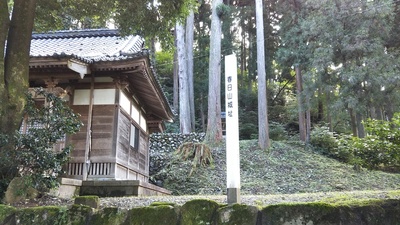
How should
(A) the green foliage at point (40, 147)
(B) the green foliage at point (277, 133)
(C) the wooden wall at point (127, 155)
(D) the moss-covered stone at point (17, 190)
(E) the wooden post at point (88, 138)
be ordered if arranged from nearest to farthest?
(D) the moss-covered stone at point (17, 190)
(A) the green foliage at point (40, 147)
(E) the wooden post at point (88, 138)
(C) the wooden wall at point (127, 155)
(B) the green foliage at point (277, 133)

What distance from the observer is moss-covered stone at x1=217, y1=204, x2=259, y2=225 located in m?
2.79

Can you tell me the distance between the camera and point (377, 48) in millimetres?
14820

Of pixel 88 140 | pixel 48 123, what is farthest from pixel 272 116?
pixel 48 123

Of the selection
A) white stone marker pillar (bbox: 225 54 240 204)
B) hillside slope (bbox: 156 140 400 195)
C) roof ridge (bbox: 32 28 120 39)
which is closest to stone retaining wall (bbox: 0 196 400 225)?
white stone marker pillar (bbox: 225 54 240 204)

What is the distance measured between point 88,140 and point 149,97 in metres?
3.31

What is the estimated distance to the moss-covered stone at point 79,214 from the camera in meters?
3.09

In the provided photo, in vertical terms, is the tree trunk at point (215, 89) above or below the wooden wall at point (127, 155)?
above

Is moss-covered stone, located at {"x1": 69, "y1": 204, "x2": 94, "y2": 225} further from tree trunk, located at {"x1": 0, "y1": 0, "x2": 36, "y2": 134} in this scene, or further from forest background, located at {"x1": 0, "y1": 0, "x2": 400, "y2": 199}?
tree trunk, located at {"x1": 0, "y1": 0, "x2": 36, "y2": 134}

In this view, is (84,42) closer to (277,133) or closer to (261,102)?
(261,102)

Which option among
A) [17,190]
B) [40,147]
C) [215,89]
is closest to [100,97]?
[40,147]

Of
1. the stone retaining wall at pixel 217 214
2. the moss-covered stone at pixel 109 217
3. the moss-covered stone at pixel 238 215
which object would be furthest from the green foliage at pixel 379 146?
the moss-covered stone at pixel 109 217

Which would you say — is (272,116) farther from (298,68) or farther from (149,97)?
(149,97)

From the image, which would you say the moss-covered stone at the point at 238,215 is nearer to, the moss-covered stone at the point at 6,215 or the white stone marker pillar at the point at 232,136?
the white stone marker pillar at the point at 232,136

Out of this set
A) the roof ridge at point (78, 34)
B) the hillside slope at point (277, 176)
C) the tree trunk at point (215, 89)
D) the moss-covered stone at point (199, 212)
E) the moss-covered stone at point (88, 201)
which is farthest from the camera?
the tree trunk at point (215, 89)
